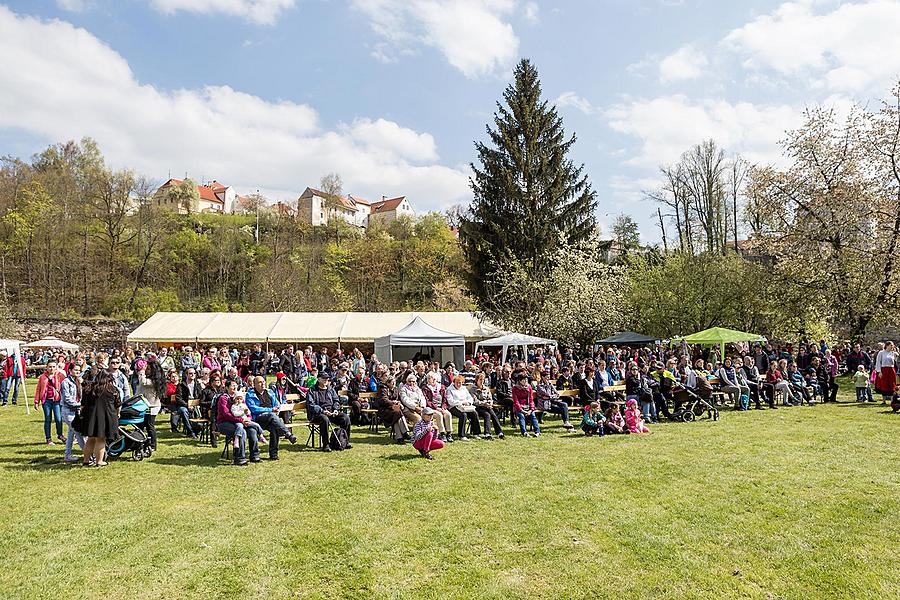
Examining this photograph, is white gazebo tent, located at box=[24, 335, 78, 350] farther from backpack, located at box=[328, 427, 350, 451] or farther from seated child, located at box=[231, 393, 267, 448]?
backpack, located at box=[328, 427, 350, 451]

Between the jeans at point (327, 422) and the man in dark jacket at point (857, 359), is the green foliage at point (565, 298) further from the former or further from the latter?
the jeans at point (327, 422)

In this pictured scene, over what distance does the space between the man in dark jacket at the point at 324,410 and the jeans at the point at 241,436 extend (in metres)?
1.24

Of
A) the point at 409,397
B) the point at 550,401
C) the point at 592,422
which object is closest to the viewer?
the point at 409,397

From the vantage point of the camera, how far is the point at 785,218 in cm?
2297

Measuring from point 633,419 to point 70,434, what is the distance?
30.0 feet

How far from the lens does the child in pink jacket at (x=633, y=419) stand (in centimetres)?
1075

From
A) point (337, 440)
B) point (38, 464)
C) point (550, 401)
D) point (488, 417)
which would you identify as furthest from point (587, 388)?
point (38, 464)

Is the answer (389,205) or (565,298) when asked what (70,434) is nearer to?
(565,298)

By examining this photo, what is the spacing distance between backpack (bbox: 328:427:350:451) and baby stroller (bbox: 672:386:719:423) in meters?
7.04

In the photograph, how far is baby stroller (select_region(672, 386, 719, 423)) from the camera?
12.4 metres

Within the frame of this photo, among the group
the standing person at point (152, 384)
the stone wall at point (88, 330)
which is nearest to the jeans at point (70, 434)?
the standing person at point (152, 384)

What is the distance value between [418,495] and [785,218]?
21898 millimetres

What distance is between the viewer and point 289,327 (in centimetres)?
2839

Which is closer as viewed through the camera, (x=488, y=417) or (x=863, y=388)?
(x=488, y=417)
